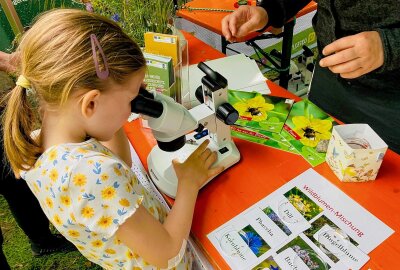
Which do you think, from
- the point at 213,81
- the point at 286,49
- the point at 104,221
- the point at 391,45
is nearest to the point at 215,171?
the point at 213,81

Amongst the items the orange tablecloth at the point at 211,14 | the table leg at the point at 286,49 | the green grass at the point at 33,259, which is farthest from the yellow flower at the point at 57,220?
the table leg at the point at 286,49

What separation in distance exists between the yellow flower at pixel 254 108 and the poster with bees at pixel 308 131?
0.08 m

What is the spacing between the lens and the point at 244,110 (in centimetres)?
115

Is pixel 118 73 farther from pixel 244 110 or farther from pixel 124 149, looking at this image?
pixel 244 110

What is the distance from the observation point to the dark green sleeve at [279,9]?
4.36 feet

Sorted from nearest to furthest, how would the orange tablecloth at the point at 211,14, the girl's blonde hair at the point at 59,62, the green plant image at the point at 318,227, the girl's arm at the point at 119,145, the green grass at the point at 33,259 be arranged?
the girl's blonde hair at the point at 59,62 < the green plant image at the point at 318,227 < the girl's arm at the point at 119,145 < the green grass at the point at 33,259 < the orange tablecloth at the point at 211,14

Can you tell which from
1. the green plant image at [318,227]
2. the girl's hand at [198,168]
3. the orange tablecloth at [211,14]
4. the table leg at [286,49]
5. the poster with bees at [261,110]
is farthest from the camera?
the table leg at [286,49]

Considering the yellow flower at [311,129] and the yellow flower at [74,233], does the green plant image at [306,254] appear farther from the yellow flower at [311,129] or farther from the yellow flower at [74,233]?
the yellow flower at [74,233]

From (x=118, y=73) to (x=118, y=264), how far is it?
0.49m

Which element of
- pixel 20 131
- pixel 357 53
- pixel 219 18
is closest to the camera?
pixel 20 131

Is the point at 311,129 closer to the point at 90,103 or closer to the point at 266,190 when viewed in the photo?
the point at 266,190

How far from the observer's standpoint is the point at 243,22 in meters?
1.32

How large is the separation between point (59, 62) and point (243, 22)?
870 mm

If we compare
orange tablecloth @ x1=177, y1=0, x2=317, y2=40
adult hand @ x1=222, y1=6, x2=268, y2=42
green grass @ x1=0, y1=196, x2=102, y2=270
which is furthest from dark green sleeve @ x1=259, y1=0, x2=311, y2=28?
green grass @ x1=0, y1=196, x2=102, y2=270
